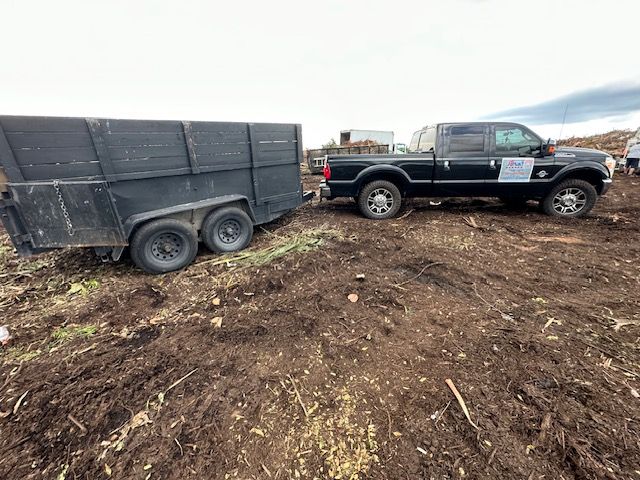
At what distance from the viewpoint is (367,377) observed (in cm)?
218

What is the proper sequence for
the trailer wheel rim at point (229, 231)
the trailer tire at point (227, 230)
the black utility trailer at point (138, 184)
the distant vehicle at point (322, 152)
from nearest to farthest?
the black utility trailer at point (138, 184), the trailer tire at point (227, 230), the trailer wheel rim at point (229, 231), the distant vehicle at point (322, 152)

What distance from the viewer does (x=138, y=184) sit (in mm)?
3785

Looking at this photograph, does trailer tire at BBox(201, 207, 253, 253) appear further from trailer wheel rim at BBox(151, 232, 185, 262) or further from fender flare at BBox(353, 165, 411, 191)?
fender flare at BBox(353, 165, 411, 191)

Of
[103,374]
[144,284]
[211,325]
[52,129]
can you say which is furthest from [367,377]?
[52,129]

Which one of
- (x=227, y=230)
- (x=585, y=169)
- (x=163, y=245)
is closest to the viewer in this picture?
(x=163, y=245)

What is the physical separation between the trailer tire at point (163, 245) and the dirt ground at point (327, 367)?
21cm

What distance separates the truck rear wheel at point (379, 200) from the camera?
6.06 meters

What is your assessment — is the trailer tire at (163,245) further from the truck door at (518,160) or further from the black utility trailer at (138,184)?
the truck door at (518,160)

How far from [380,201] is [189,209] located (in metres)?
3.87

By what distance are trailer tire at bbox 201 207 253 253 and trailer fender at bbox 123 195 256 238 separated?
0.12 m

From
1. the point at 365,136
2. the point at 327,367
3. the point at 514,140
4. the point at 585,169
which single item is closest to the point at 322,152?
the point at 365,136

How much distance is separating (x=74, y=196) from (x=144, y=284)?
1.33 meters

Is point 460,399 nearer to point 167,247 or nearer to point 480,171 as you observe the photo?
point 167,247

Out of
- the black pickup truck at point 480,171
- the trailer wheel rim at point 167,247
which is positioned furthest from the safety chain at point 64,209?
the black pickup truck at point 480,171
